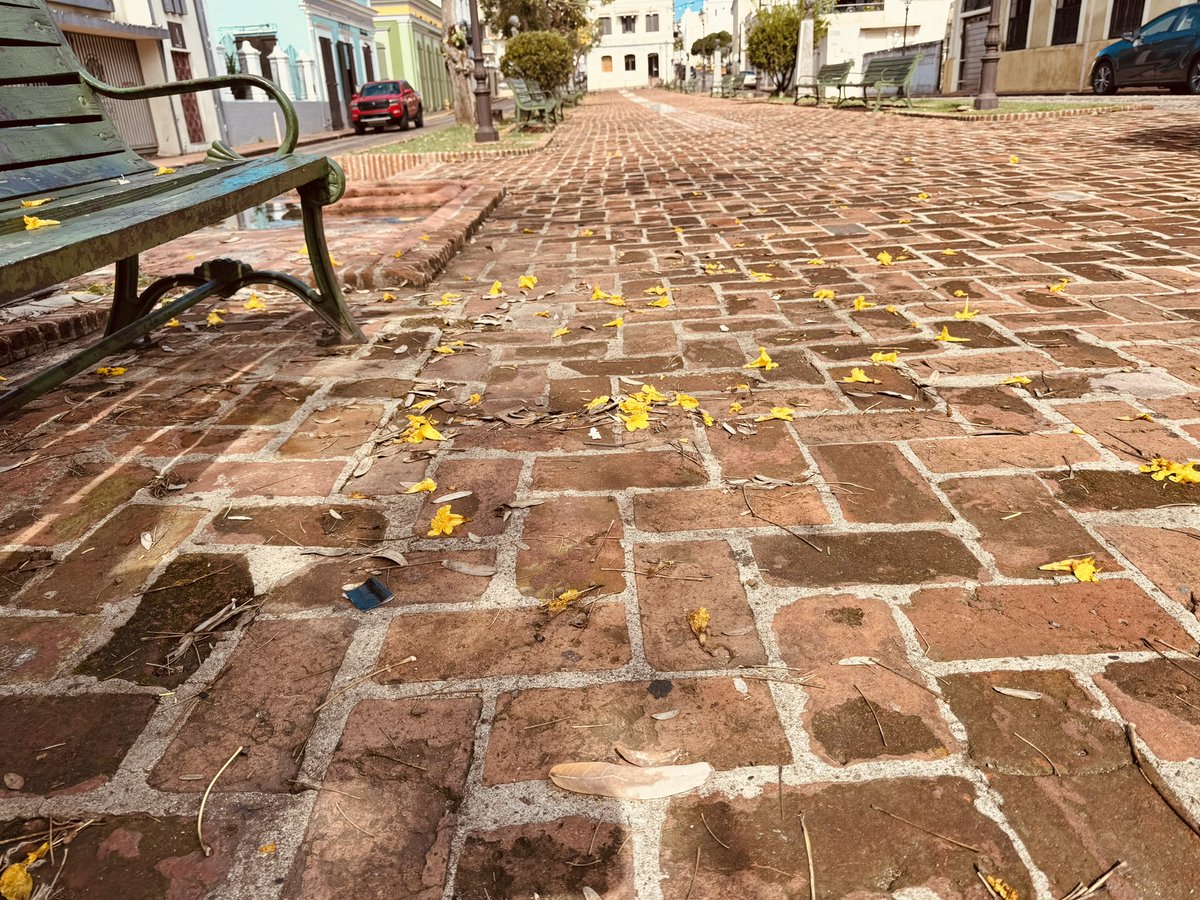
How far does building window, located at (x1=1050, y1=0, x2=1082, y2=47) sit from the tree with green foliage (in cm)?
638

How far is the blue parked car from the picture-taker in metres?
14.2

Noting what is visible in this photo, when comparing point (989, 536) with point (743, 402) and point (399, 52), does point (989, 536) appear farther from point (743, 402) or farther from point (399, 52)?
point (399, 52)

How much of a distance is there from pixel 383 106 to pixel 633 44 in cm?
5151

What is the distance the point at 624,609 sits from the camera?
1.64 meters

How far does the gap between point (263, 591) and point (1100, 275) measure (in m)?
3.75

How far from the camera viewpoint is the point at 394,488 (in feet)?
7.02

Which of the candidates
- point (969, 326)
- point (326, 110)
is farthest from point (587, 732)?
point (326, 110)

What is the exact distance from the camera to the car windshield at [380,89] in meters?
23.0

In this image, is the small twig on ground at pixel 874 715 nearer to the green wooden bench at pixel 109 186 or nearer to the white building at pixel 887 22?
the green wooden bench at pixel 109 186

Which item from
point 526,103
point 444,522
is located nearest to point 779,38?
point 526,103

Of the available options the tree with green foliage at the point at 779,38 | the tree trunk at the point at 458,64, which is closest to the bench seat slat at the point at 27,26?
the tree trunk at the point at 458,64

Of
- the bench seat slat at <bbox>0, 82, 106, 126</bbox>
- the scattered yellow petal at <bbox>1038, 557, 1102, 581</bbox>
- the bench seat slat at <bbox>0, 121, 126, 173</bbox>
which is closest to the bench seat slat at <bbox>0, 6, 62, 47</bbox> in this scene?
the bench seat slat at <bbox>0, 82, 106, 126</bbox>

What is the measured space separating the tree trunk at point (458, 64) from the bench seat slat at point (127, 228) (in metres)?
14.1

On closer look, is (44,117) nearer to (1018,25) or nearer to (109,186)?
(109,186)
